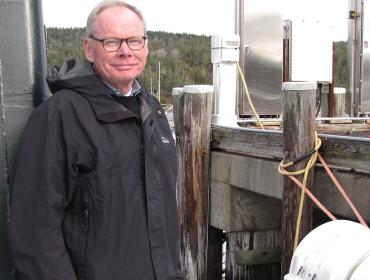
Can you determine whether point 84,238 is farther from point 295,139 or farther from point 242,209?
point 242,209

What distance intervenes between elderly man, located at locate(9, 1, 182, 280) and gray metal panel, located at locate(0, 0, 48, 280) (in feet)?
0.28

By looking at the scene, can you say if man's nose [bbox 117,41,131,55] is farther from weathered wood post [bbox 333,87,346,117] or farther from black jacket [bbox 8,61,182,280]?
weathered wood post [bbox 333,87,346,117]

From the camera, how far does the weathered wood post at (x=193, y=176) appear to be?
17.2ft

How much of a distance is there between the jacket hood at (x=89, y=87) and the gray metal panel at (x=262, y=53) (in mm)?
5279

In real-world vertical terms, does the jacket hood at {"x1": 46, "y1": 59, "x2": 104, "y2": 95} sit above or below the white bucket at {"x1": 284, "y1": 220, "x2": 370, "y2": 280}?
above

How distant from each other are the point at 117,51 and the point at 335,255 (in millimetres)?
1256

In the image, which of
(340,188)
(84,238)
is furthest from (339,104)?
(84,238)

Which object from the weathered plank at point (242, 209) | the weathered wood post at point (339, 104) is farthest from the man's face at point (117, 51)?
the weathered wood post at point (339, 104)

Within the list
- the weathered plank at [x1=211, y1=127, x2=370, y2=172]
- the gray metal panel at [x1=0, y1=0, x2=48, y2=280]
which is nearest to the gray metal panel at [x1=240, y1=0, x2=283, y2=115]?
the weathered plank at [x1=211, y1=127, x2=370, y2=172]

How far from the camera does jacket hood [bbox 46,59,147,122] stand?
1.94 meters

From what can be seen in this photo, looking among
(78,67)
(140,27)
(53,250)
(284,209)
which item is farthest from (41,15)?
(284,209)

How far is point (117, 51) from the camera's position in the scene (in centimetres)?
200

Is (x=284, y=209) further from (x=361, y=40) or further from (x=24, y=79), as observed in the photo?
(x=361, y=40)

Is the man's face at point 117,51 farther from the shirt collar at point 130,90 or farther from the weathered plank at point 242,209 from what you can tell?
the weathered plank at point 242,209
